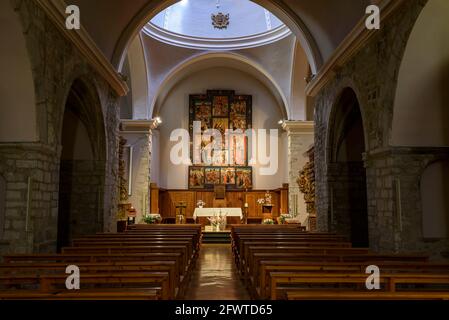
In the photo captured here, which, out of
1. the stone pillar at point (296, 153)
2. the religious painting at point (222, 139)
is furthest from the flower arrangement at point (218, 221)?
the religious painting at point (222, 139)

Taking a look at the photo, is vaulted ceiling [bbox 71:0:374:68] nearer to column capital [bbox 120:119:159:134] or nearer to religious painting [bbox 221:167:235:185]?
column capital [bbox 120:119:159:134]

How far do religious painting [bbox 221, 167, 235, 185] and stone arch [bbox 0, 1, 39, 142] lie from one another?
1473 cm

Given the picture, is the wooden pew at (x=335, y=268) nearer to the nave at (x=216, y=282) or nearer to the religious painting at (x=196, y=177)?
the nave at (x=216, y=282)

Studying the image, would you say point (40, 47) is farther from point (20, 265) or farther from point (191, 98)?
point (191, 98)

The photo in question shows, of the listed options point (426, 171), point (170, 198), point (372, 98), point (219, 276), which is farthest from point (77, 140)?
point (170, 198)

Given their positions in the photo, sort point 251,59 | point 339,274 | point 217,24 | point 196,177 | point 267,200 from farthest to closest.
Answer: point 196,177 < point 267,200 < point 217,24 < point 251,59 < point 339,274

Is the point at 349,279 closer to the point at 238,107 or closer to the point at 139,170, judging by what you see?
the point at 139,170

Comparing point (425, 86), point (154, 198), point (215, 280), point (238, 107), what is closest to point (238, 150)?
point (238, 107)

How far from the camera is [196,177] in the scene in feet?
69.4

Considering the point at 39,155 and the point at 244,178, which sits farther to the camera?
the point at 244,178

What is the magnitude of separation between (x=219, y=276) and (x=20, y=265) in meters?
4.70

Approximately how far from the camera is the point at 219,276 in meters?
8.52

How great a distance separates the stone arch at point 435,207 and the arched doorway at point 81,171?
7.77m

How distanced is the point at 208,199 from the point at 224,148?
287 cm
